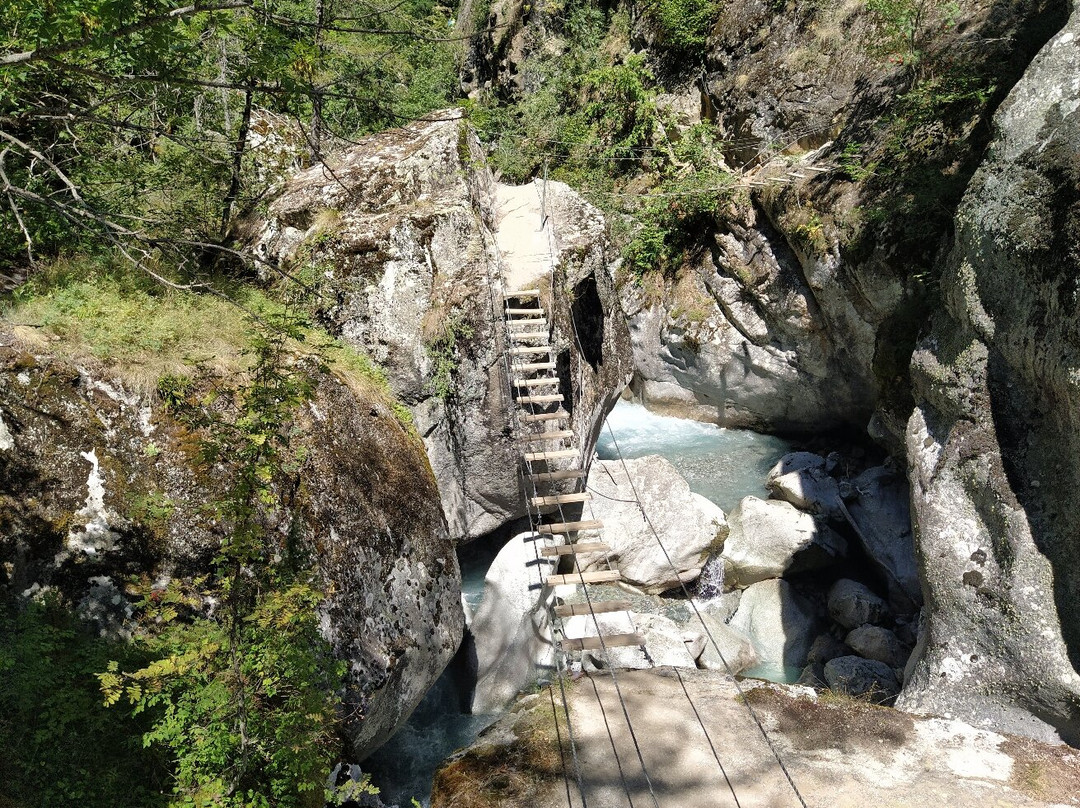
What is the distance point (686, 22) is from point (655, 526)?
12.1 metres

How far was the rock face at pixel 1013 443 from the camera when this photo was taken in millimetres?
5820

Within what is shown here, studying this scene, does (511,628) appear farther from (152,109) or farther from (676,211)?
(676,211)

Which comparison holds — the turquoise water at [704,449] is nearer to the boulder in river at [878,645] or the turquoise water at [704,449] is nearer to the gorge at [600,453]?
the gorge at [600,453]

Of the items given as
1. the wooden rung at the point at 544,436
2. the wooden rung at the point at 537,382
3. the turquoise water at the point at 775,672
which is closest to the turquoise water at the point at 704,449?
the turquoise water at the point at 775,672

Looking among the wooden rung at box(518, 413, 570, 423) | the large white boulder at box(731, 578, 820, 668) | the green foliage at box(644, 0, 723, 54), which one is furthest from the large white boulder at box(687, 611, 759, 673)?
the green foliage at box(644, 0, 723, 54)

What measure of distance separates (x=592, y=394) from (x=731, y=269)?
5.23 metres

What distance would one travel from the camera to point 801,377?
41.7 feet

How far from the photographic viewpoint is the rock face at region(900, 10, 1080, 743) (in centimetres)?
582

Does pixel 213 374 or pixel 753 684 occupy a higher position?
pixel 213 374

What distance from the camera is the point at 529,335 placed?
808 cm

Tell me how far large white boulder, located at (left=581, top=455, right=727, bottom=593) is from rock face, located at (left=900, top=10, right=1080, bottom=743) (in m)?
3.25

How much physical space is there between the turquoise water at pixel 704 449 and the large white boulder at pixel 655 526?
1.69m

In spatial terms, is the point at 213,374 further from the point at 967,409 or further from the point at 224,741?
the point at 967,409

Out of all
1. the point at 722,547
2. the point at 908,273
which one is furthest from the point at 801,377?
the point at 722,547
